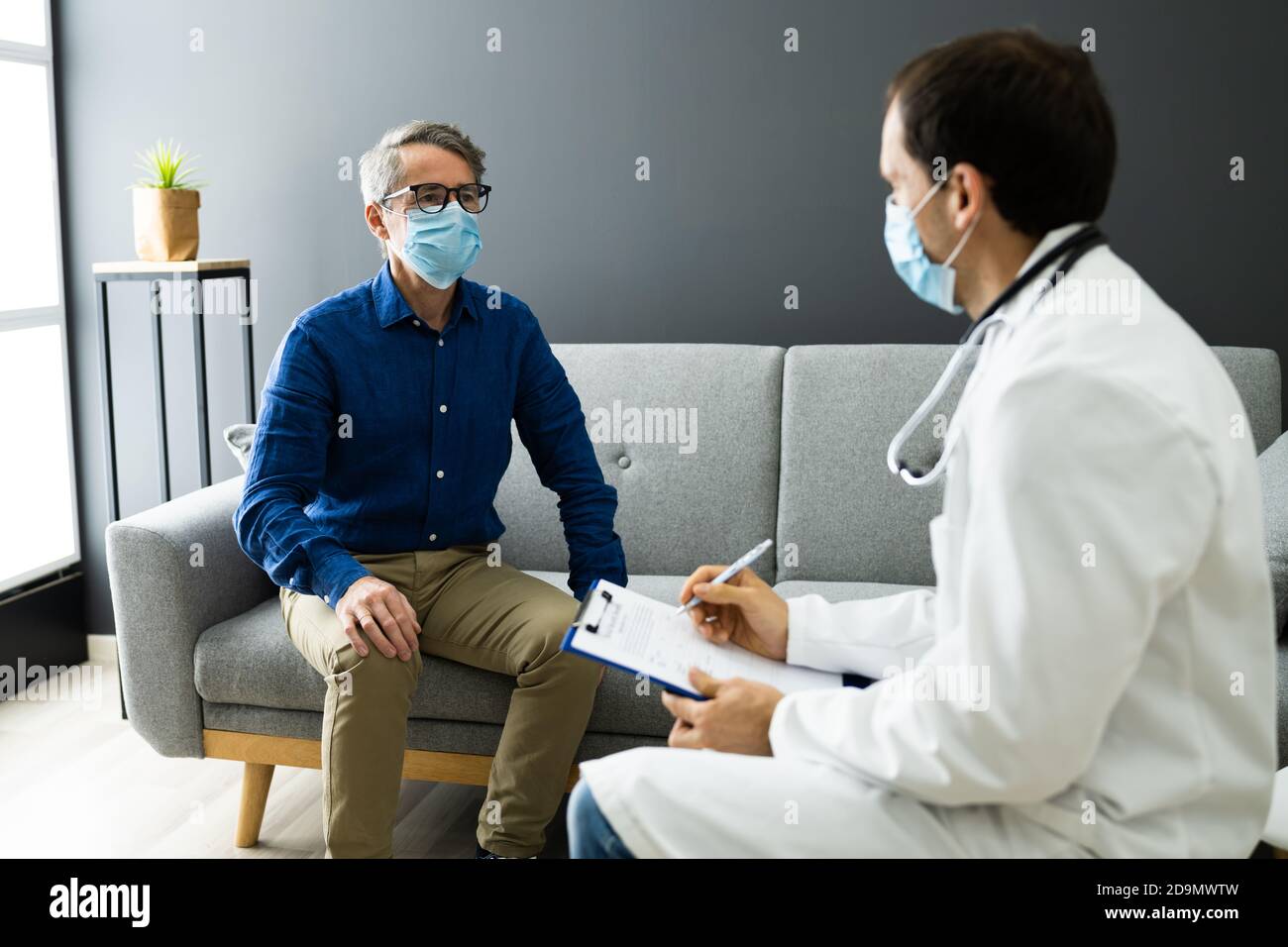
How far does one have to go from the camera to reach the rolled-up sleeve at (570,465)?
207 centimetres

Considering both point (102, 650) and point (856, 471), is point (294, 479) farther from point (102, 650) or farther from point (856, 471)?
point (102, 650)

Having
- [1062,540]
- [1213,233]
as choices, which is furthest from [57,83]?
[1062,540]

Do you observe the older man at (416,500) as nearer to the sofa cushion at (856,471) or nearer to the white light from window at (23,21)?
the sofa cushion at (856,471)

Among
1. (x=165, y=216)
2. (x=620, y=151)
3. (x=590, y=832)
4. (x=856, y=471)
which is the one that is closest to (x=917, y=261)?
(x=590, y=832)

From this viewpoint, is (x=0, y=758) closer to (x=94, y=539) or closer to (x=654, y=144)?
(x=94, y=539)

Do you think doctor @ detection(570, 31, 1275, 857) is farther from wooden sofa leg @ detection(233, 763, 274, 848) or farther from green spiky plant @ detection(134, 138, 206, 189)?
green spiky plant @ detection(134, 138, 206, 189)

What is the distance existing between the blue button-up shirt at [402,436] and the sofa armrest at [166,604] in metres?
0.20

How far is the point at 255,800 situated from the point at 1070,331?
1753 mm

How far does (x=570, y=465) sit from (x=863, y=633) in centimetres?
92

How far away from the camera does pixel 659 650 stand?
4.16 feet

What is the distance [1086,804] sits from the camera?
3.12 feet

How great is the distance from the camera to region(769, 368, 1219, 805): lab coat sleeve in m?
0.86

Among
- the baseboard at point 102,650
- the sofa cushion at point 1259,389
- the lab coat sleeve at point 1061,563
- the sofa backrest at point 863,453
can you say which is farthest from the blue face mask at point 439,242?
the baseboard at point 102,650
